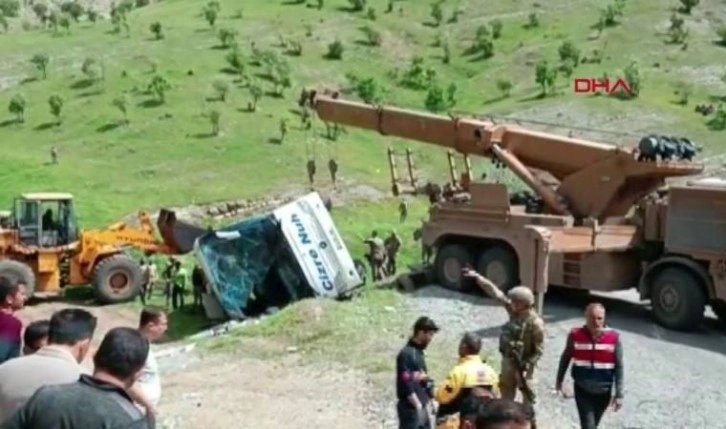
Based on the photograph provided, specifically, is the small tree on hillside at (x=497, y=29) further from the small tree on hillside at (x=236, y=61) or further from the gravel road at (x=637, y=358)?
the gravel road at (x=637, y=358)

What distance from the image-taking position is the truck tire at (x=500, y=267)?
1909cm

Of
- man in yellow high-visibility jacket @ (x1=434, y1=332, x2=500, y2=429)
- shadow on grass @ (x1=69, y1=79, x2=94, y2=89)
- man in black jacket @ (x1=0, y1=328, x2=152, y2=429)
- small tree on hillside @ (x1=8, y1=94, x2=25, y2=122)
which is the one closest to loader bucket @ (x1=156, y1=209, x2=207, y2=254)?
man in yellow high-visibility jacket @ (x1=434, y1=332, x2=500, y2=429)

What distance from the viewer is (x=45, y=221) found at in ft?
82.9

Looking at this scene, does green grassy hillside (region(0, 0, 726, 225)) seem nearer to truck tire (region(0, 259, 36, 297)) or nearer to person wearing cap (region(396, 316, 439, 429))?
truck tire (region(0, 259, 36, 297))

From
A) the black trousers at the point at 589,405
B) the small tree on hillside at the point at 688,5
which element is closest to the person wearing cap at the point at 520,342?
the black trousers at the point at 589,405

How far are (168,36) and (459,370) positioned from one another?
57.2 meters

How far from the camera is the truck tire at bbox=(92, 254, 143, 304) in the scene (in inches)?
971

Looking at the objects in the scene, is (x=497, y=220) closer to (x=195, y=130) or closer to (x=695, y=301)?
(x=695, y=301)

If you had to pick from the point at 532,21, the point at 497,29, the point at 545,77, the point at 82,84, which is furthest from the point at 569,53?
the point at 82,84

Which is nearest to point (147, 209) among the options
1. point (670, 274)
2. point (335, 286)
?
point (335, 286)

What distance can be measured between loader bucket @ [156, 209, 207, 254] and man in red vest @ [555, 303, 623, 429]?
18101 millimetres

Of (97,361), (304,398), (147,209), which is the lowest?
(147,209)

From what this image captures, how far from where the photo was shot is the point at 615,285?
60.8 feet

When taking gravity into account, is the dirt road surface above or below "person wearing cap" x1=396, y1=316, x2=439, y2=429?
below
